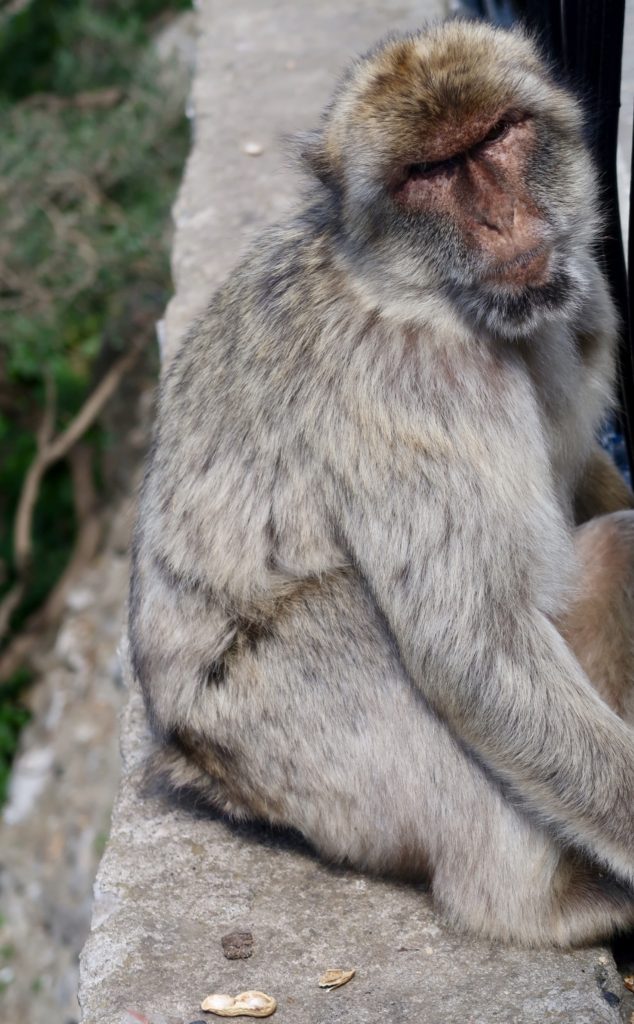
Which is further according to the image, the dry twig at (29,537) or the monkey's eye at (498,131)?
the dry twig at (29,537)

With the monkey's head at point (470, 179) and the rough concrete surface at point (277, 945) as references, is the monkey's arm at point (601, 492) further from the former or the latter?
the rough concrete surface at point (277, 945)

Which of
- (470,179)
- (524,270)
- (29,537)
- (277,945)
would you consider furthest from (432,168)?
(29,537)

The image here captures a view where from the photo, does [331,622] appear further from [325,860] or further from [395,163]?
[395,163]

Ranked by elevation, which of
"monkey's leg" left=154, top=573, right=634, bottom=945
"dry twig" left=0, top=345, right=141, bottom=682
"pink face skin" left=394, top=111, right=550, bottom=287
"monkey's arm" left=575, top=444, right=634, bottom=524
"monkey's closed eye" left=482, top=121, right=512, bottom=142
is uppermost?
"monkey's closed eye" left=482, top=121, right=512, bottom=142

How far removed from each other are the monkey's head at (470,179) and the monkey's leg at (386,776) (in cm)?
57

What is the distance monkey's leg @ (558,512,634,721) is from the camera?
2.46m

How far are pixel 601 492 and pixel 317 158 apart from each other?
3.27ft

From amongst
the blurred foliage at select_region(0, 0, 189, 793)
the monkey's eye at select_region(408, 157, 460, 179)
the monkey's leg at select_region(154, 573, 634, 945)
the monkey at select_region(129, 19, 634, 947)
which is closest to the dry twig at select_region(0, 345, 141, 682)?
the blurred foliage at select_region(0, 0, 189, 793)

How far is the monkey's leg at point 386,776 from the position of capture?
2.36 meters

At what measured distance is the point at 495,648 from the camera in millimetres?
2260

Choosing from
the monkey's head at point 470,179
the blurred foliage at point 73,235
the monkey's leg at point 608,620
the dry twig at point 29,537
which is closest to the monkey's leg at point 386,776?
the monkey's leg at point 608,620

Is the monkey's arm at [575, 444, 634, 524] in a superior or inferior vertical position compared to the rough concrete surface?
superior

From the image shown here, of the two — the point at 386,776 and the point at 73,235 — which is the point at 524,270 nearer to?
the point at 386,776

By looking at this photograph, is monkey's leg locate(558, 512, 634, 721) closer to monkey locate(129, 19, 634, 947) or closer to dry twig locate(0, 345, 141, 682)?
monkey locate(129, 19, 634, 947)
